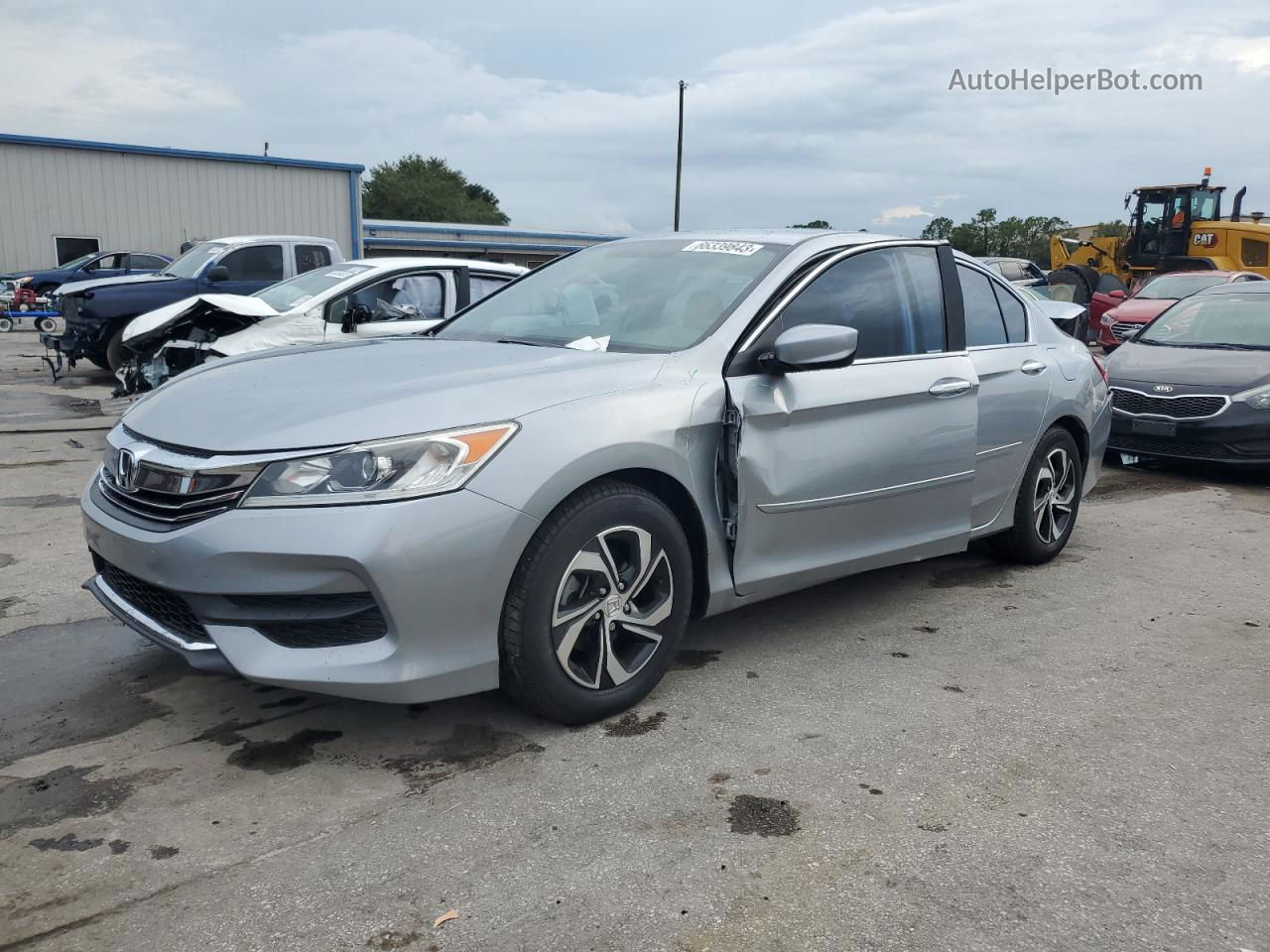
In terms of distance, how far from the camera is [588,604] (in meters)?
3.27

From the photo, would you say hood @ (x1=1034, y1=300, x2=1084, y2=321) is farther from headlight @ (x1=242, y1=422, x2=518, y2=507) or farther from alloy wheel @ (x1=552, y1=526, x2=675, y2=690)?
headlight @ (x1=242, y1=422, x2=518, y2=507)

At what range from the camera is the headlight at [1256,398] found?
7.69 metres

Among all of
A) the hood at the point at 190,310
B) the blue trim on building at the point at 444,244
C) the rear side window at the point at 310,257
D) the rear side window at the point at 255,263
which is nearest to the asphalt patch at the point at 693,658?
the hood at the point at 190,310

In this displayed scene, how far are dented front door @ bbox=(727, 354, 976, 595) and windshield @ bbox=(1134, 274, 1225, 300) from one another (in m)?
12.6

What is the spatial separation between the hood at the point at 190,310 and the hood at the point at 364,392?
5312mm

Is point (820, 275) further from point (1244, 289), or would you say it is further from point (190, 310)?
point (1244, 289)

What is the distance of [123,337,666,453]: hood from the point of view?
3.02 meters

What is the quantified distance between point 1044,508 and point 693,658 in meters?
2.28

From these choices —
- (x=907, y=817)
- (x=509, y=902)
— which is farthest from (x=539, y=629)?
(x=907, y=817)

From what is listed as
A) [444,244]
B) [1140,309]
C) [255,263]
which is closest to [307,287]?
[255,263]

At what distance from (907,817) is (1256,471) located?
6.87m

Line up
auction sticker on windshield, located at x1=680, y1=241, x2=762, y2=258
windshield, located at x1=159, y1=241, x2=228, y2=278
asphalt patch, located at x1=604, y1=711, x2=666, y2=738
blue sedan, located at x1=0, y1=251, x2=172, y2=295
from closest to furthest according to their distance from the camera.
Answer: asphalt patch, located at x1=604, y1=711, x2=666, y2=738 < auction sticker on windshield, located at x1=680, y1=241, x2=762, y2=258 < windshield, located at x1=159, y1=241, x2=228, y2=278 < blue sedan, located at x1=0, y1=251, x2=172, y2=295

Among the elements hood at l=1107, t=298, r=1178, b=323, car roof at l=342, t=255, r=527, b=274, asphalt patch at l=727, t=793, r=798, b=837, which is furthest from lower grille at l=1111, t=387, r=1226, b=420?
hood at l=1107, t=298, r=1178, b=323

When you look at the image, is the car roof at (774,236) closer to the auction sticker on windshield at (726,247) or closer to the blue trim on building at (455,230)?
the auction sticker on windshield at (726,247)
